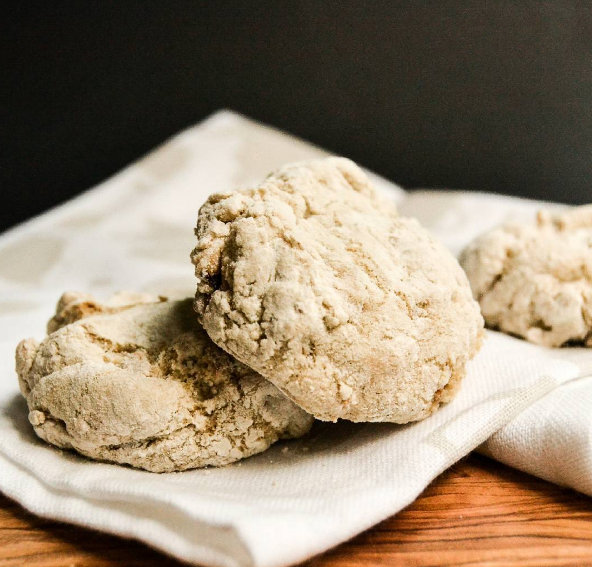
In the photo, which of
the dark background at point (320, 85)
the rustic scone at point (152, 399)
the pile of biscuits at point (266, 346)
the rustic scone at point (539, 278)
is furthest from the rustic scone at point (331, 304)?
the dark background at point (320, 85)

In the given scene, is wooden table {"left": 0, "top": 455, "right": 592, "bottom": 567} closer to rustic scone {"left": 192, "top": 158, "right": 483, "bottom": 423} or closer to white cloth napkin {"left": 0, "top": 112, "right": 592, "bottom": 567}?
white cloth napkin {"left": 0, "top": 112, "right": 592, "bottom": 567}

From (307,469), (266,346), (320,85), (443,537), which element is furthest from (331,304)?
(320,85)

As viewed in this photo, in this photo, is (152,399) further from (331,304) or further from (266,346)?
(331,304)

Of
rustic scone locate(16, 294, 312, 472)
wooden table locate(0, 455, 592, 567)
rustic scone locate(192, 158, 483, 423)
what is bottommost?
wooden table locate(0, 455, 592, 567)

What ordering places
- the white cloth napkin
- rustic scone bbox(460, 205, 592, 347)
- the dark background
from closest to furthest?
the white cloth napkin < rustic scone bbox(460, 205, 592, 347) < the dark background

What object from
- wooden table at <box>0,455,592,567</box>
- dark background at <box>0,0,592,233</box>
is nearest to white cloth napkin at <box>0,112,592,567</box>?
Answer: wooden table at <box>0,455,592,567</box>

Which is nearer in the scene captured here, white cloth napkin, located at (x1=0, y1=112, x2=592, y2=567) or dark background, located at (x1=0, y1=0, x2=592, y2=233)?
white cloth napkin, located at (x1=0, y1=112, x2=592, y2=567)
